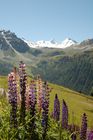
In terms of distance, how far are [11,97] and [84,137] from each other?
3446 mm

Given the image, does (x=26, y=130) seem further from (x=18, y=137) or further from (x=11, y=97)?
(x=11, y=97)

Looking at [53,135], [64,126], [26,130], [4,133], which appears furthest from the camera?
[64,126]

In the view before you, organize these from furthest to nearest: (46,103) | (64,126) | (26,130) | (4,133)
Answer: (64,126) → (26,130) → (46,103) → (4,133)

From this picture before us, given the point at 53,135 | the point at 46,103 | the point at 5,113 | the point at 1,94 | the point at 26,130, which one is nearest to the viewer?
the point at 46,103

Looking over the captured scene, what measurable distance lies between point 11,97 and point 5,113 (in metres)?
3.59

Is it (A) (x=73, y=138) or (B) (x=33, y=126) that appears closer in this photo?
(B) (x=33, y=126)

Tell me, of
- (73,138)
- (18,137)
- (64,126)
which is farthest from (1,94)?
(18,137)

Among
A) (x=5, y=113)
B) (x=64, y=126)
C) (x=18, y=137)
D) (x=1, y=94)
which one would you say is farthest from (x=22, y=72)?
(x=1, y=94)

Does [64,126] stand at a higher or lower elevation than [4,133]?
lower

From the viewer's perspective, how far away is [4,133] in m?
10.0

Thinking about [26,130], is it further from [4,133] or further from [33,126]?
[4,133]

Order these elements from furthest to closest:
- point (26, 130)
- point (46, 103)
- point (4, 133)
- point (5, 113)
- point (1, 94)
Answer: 1. point (1, 94)
2. point (5, 113)
3. point (26, 130)
4. point (46, 103)
5. point (4, 133)

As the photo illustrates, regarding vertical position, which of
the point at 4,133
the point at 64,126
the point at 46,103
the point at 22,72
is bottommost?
the point at 64,126

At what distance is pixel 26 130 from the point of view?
1151 cm
